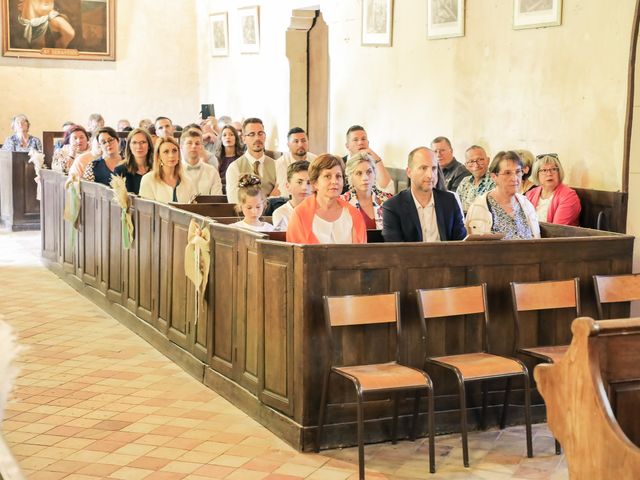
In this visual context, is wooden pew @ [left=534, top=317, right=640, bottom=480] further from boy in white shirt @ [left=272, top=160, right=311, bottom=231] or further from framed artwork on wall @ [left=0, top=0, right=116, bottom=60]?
framed artwork on wall @ [left=0, top=0, right=116, bottom=60]

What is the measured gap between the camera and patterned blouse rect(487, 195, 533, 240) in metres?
6.46

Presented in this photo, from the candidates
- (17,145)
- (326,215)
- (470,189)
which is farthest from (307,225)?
(17,145)

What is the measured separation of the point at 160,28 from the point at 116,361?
38.5 ft

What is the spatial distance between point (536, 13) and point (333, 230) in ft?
12.5

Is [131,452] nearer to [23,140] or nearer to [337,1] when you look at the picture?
[337,1]

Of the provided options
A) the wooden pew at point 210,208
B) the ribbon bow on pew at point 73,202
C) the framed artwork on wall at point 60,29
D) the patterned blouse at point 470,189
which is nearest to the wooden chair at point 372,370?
the wooden pew at point 210,208

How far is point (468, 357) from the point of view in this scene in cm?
556

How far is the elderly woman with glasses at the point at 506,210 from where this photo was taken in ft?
21.2

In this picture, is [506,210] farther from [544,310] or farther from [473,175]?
[473,175]

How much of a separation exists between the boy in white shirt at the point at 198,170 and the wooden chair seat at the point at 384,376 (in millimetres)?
3677

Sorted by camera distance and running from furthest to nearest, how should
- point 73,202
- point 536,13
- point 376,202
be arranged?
point 73,202 < point 536,13 < point 376,202

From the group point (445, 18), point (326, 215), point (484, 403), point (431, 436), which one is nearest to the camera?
point (431, 436)

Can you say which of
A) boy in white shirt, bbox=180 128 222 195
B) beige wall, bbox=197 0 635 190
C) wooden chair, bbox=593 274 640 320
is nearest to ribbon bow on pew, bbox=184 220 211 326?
boy in white shirt, bbox=180 128 222 195

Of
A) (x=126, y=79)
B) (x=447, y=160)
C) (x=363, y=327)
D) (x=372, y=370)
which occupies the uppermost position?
(x=126, y=79)
